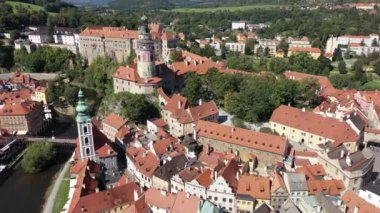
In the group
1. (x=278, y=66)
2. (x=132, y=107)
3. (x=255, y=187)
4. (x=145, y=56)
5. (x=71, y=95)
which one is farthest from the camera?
(x=278, y=66)

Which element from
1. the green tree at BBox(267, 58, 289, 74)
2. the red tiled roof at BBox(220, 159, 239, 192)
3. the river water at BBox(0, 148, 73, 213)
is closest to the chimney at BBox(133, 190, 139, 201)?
the red tiled roof at BBox(220, 159, 239, 192)

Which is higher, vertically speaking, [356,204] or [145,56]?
[145,56]

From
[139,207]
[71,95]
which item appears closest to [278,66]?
→ [71,95]

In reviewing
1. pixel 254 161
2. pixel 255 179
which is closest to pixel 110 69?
pixel 254 161

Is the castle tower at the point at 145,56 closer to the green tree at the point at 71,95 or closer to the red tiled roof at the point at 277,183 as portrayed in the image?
the green tree at the point at 71,95

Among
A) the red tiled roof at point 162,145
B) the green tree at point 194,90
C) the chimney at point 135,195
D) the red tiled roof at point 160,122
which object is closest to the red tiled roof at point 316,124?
the green tree at point 194,90

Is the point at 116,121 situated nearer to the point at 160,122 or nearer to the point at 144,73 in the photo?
the point at 160,122

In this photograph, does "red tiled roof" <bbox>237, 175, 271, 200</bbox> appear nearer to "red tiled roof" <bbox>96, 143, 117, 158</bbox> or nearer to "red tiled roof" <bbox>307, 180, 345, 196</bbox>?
"red tiled roof" <bbox>307, 180, 345, 196</bbox>
